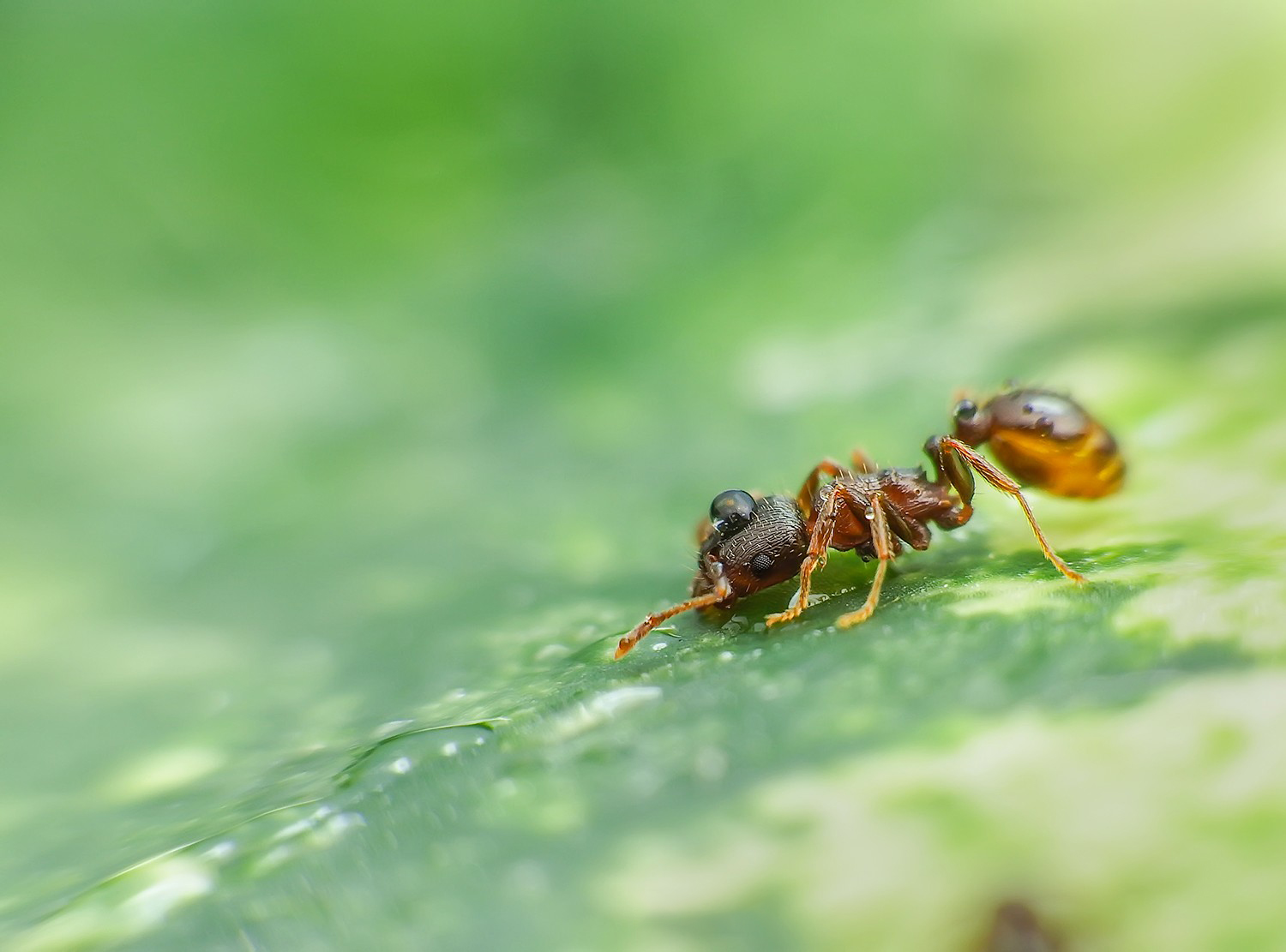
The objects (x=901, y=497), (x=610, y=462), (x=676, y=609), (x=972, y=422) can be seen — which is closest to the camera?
(x=676, y=609)

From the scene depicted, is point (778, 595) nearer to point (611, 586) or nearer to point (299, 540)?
point (611, 586)

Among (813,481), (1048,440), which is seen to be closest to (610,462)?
(813,481)

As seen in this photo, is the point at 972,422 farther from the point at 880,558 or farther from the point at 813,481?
the point at 880,558

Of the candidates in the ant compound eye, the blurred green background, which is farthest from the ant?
the blurred green background

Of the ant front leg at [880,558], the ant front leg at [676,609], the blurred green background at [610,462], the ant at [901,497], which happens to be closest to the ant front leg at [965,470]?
the ant at [901,497]

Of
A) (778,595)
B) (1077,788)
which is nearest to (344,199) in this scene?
(778,595)
